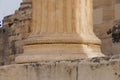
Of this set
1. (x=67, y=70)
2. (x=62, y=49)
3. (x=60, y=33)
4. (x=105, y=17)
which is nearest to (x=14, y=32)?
(x=105, y=17)

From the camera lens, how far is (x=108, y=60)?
396 centimetres

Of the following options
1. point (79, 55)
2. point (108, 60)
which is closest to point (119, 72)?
point (108, 60)

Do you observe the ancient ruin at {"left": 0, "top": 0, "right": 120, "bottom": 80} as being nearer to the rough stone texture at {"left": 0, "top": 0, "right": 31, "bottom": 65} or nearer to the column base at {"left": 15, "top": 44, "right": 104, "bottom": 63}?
the column base at {"left": 15, "top": 44, "right": 104, "bottom": 63}

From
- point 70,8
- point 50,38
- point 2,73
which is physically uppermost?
point 70,8

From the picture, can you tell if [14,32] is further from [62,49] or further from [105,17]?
[62,49]

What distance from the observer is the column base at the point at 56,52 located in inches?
197

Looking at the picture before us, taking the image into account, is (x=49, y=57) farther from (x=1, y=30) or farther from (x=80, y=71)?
(x=1, y=30)

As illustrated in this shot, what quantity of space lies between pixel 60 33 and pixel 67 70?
105 cm

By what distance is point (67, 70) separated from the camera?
14.0 ft

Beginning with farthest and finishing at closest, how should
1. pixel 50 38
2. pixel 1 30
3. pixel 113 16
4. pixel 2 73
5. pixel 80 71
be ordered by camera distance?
pixel 1 30 < pixel 113 16 < pixel 50 38 < pixel 2 73 < pixel 80 71

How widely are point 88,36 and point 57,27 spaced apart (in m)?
0.41

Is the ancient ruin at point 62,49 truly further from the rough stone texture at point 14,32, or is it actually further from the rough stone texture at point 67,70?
the rough stone texture at point 14,32

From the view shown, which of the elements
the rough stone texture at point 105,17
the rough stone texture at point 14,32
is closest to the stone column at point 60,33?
the rough stone texture at point 105,17

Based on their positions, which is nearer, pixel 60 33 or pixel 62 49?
pixel 62 49
